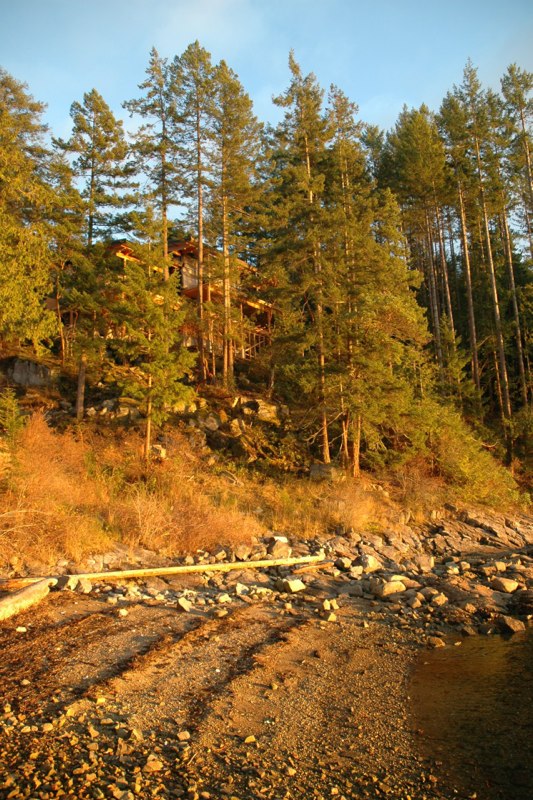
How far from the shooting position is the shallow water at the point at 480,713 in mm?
5016

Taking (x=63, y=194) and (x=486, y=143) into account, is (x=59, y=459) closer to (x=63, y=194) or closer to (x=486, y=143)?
(x=63, y=194)

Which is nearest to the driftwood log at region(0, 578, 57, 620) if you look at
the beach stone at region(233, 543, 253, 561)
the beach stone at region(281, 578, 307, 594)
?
the beach stone at region(281, 578, 307, 594)

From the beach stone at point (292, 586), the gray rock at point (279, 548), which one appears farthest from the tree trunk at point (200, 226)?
the beach stone at point (292, 586)

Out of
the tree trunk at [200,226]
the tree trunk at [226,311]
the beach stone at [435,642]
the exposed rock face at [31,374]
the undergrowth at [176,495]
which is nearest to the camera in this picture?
the beach stone at [435,642]

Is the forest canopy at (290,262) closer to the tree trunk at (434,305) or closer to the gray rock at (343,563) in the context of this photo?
the tree trunk at (434,305)

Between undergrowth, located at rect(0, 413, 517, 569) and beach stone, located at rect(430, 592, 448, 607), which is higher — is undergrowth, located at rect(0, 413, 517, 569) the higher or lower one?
the higher one

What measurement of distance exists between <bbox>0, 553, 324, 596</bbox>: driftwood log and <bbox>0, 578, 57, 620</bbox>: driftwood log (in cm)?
21

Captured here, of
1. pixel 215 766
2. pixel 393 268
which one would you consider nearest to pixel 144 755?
pixel 215 766

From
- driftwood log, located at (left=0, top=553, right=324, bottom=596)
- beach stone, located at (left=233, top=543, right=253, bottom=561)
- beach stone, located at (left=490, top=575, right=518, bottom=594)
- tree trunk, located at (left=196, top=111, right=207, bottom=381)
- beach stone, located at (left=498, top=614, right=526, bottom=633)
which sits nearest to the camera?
driftwood log, located at (left=0, top=553, right=324, bottom=596)

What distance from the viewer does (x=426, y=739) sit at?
5586 mm

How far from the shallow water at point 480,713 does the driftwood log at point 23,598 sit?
5.88 meters

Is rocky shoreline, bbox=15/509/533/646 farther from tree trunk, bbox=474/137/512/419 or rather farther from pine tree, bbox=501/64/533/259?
pine tree, bbox=501/64/533/259

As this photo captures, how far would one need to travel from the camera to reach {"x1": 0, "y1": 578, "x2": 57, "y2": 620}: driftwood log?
784 cm

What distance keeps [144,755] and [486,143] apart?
113 ft
